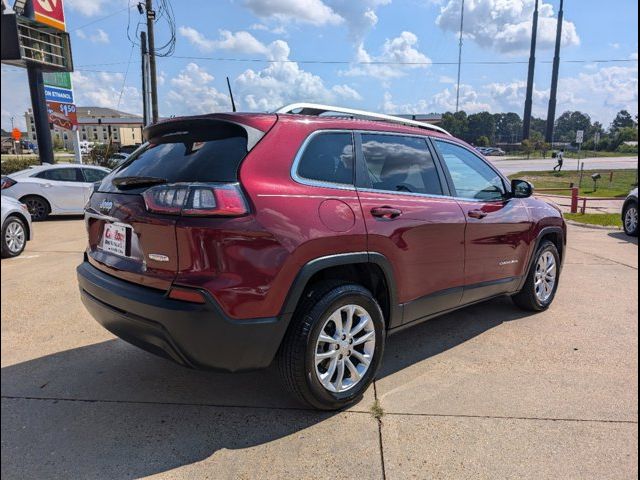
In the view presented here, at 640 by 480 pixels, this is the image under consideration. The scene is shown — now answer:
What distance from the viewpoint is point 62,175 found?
11.2m

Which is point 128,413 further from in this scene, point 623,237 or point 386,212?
point 623,237

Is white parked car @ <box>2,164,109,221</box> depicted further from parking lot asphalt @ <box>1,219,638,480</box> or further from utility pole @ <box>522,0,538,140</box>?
utility pole @ <box>522,0,538,140</box>

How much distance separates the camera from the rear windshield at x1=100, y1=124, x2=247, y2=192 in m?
2.52

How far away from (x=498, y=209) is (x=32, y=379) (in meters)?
3.81

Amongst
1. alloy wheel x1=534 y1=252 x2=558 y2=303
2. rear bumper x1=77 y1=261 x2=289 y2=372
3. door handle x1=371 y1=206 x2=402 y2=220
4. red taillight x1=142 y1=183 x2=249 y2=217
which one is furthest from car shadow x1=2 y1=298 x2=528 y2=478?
alloy wheel x1=534 y1=252 x2=558 y2=303

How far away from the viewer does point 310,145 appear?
2.83 meters

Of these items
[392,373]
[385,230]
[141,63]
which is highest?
[141,63]

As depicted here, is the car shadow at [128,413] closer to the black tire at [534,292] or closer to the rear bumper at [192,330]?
the rear bumper at [192,330]

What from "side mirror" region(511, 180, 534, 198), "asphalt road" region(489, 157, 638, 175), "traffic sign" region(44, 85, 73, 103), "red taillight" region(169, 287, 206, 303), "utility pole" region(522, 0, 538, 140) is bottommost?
"asphalt road" region(489, 157, 638, 175)

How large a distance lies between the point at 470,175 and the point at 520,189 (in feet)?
2.31

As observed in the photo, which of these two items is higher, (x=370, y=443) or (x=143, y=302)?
(x=143, y=302)

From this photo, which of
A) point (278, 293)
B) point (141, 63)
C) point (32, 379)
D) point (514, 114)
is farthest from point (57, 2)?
point (514, 114)

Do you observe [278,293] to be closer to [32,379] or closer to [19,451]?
[19,451]

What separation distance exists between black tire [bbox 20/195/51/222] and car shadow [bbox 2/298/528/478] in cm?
855
